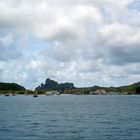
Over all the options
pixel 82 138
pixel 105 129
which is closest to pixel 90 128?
pixel 105 129

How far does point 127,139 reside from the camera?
66.0 metres

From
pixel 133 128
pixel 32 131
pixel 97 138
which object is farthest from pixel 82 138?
pixel 133 128

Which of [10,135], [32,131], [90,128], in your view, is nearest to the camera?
[10,135]

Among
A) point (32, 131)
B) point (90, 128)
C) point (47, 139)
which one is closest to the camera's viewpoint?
point (47, 139)

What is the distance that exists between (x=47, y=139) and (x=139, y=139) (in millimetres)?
A: 16821

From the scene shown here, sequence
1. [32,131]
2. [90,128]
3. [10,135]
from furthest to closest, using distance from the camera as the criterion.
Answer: [90,128], [32,131], [10,135]

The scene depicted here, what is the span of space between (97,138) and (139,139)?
25.2 ft

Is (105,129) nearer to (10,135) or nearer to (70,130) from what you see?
(70,130)

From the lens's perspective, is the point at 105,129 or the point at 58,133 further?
the point at 105,129

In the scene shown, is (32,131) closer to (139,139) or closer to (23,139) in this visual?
(23,139)

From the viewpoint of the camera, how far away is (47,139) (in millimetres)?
65188

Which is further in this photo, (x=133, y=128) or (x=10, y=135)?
(x=133, y=128)

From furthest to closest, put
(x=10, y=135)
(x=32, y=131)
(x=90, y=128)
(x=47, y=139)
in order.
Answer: (x=90, y=128) < (x=32, y=131) < (x=10, y=135) < (x=47, y=139)

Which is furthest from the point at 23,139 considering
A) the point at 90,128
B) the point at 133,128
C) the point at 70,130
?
the point at 133,128
